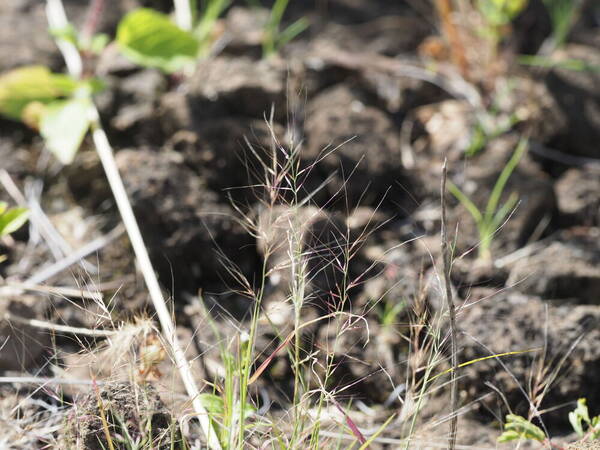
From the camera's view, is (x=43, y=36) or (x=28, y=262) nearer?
(x=28, y=262)

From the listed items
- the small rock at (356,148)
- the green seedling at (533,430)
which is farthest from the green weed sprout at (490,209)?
the green seedling at (533,430)

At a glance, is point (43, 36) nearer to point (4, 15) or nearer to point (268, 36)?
point (4, 15)

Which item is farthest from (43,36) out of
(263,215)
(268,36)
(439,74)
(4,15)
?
(439,74)

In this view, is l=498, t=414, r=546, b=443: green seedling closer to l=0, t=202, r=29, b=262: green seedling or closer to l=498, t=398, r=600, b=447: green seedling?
l=498, t=398, r=600, b=447: green seedling

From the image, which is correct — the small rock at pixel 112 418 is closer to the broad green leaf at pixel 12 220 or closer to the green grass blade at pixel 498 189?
the broad green leaf at pixel 12 220

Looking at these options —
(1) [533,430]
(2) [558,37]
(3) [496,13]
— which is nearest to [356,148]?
(3) [496,13]

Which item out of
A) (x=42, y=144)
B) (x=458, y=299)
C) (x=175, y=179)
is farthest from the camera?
(x=42, y=144)
